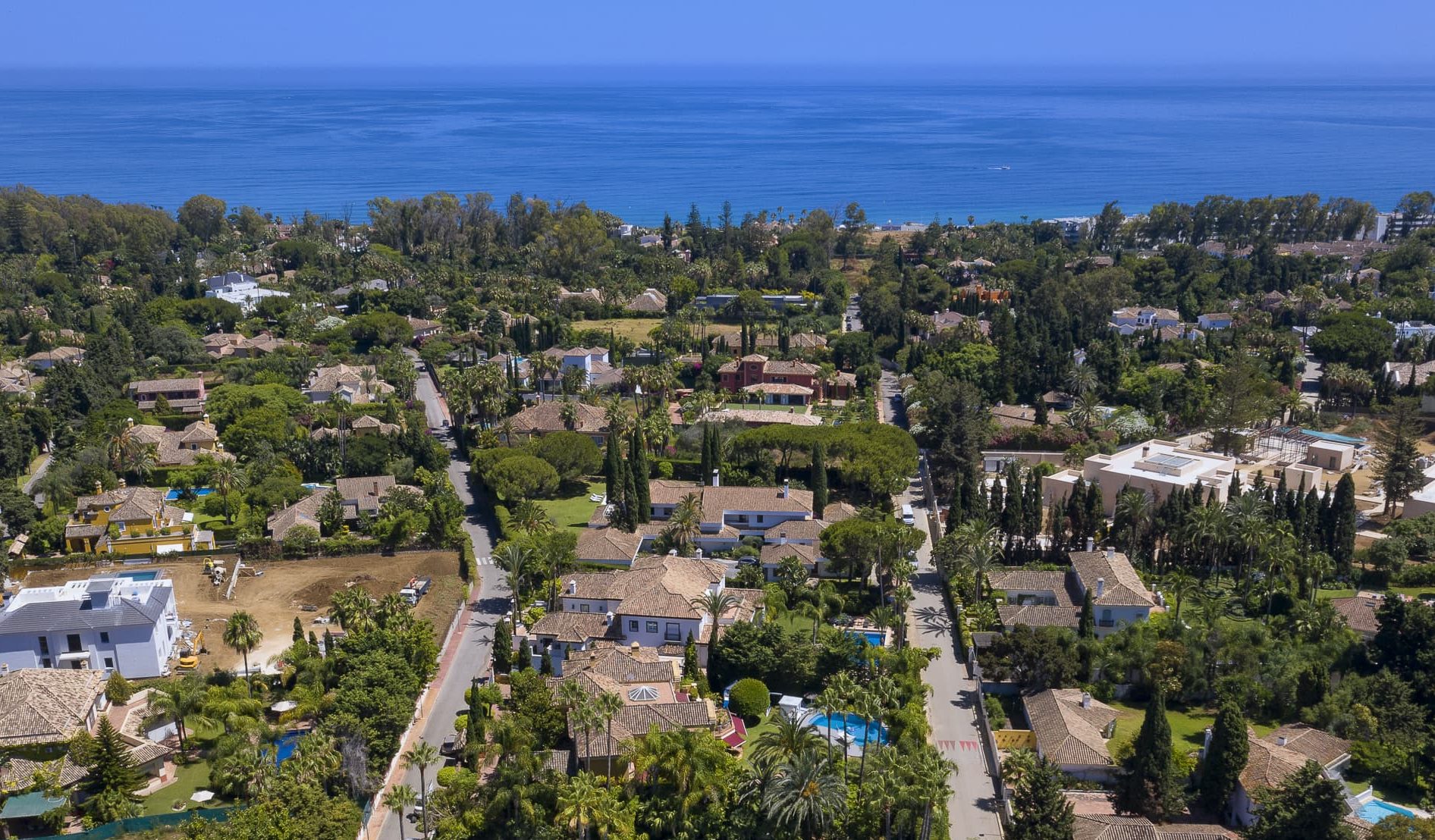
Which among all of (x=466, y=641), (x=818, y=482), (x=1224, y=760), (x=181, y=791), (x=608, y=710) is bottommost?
(x=466, y=641)

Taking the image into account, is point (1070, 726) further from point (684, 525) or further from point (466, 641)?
point (466, 641)

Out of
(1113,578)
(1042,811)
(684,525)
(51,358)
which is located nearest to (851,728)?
(1042,811)

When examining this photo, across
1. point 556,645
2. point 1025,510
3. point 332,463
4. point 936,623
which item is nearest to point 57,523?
point 332,463

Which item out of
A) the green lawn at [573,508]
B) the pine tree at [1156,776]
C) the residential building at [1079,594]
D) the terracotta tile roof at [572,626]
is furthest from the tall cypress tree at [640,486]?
the pine tree at [1156,776]

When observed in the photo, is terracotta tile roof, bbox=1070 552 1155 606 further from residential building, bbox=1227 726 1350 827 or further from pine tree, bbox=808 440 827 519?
pine tree, bbox=808 440 827 519

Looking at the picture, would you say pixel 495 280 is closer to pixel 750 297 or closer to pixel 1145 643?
pixel 750 297

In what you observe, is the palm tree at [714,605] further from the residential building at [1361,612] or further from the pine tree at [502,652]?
the residential building at [1361,612]
